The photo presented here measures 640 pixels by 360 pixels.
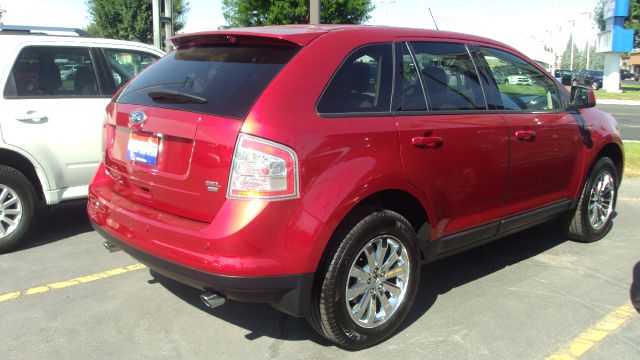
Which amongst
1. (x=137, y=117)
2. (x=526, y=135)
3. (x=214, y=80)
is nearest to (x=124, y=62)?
(x=137, y=117)

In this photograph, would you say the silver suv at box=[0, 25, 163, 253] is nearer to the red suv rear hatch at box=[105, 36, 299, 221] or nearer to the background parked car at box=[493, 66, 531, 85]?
the red suv rear hatch at box=[105, 36, 299, 221]

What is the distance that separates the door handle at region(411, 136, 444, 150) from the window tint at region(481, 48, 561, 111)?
0.92 metres

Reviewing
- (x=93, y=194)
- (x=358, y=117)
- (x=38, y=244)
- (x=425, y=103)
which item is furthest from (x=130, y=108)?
(x=38, y=244)

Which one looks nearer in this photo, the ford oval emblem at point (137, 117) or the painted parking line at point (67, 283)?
the ford oval emblem at point (137, 117)

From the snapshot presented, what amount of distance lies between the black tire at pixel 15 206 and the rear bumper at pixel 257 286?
2486 mm

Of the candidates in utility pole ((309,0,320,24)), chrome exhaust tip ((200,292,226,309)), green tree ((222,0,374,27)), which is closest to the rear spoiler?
chrome exhaust tip ((200,292,226,309))

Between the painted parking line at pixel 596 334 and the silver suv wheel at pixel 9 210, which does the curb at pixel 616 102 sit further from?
the silver suv wheel at pixel 9 210

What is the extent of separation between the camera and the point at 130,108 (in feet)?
11.0

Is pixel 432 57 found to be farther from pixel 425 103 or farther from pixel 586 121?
pixel 586 121

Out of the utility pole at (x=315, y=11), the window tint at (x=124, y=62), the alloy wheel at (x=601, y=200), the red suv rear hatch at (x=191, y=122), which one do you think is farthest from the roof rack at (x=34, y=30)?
the alloy wheel at (x=601, y=200)

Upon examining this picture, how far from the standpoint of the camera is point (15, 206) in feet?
15.8

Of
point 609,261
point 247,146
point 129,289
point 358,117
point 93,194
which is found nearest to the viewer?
point 247,146

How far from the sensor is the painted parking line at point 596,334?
3.23m

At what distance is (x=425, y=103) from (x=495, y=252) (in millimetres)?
2114
